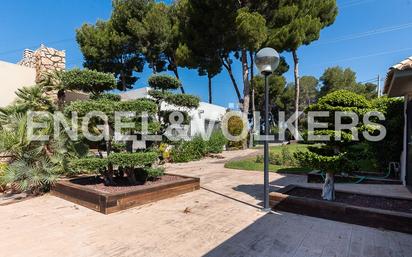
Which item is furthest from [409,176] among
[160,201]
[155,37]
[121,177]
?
[155,37]

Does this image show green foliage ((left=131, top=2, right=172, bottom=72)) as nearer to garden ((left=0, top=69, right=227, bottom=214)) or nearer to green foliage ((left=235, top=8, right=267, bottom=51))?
green foliage ((left=235, top=8, right=267, bottom=51))

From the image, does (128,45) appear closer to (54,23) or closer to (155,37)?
(155,37)

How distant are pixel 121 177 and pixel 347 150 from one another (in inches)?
198

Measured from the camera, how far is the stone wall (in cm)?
993

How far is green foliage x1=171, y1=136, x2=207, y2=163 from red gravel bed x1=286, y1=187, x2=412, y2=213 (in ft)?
23.6

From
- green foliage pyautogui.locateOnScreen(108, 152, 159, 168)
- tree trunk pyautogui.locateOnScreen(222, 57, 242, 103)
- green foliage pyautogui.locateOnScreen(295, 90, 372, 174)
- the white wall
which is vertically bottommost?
green foliage pyautogui.locateOnScreen(108, 152, 159, 168)

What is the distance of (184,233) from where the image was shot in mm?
3609

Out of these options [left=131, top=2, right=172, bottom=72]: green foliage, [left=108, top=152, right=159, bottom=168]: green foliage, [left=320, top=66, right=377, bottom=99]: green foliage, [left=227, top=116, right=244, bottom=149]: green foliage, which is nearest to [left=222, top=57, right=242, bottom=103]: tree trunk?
[left=227, top=116, right=244, bottom=149]: green foliage

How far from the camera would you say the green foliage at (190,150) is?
40.2 feet

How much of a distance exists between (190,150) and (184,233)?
9169mm

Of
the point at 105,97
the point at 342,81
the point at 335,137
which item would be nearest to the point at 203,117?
the point at 105,97

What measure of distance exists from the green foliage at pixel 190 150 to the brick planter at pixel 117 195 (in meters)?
5.90

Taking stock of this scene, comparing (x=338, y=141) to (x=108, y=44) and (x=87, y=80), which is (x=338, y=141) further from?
(x=108, y=44)

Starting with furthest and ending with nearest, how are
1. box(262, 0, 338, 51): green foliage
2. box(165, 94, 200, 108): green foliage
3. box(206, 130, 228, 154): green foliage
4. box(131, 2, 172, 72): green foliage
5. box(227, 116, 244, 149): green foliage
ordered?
box(131, 2, 172, 72): green foliage, box(227, 116, 244, 149): green foliage, box(262, 0, 338, 51): green foliage, box(206, 130, 228, 154): green foliage, box(165, 94, 200, 108): green foliage
